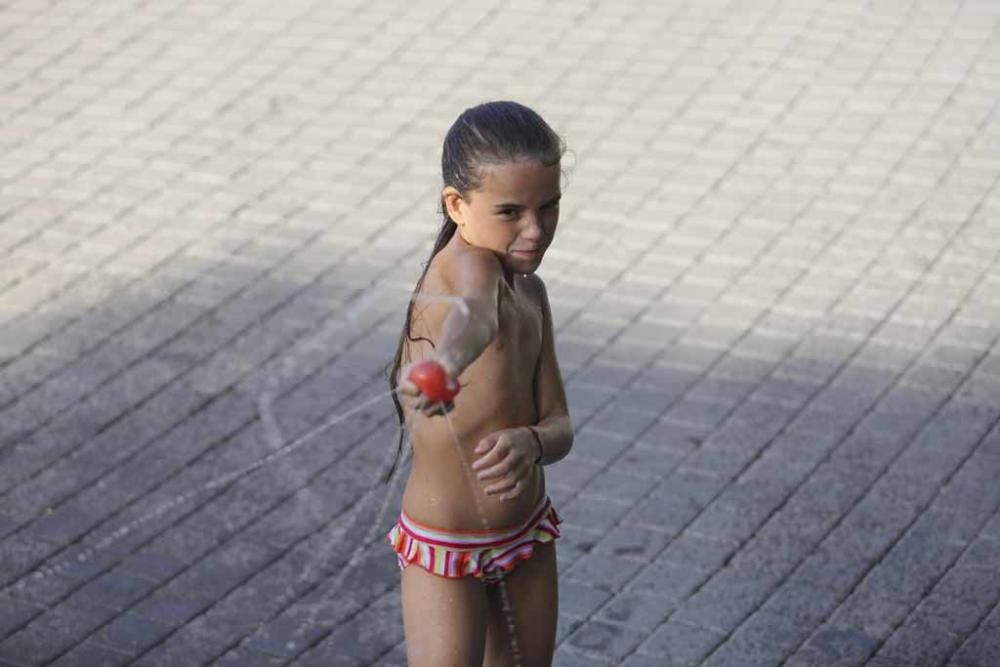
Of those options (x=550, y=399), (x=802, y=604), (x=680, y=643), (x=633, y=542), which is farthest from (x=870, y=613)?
(x=550, y=399)

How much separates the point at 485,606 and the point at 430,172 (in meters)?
4.26

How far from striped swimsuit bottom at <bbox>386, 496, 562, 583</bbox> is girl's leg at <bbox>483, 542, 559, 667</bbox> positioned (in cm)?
4

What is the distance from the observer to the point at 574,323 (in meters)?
6.01

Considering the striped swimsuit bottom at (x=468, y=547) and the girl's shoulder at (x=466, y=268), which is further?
the striped swimsuit bottom at (x=468, y=547)

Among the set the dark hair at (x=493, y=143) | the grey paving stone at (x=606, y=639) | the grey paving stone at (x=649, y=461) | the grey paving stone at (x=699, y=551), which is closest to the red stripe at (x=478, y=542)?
the dark hair at (x=493, y=143)

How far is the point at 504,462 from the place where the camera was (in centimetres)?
289

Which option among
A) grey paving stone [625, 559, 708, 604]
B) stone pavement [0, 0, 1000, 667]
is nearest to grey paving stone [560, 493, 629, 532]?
stone pavement [0, 0, 1000, 667]

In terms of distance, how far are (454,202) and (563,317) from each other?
10.1ft

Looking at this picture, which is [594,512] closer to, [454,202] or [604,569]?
[604,569]

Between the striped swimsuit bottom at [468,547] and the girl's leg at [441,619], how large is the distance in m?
0.02

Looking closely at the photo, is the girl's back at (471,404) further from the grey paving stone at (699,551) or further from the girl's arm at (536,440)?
the grey paving stone at (699,551)

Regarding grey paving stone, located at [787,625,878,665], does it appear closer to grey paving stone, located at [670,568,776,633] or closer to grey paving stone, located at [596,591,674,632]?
grey paving stone, located at [670,568,776,633]

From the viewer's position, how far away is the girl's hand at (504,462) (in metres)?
2.89

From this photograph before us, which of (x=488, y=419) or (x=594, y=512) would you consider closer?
(x=488, y=419)
